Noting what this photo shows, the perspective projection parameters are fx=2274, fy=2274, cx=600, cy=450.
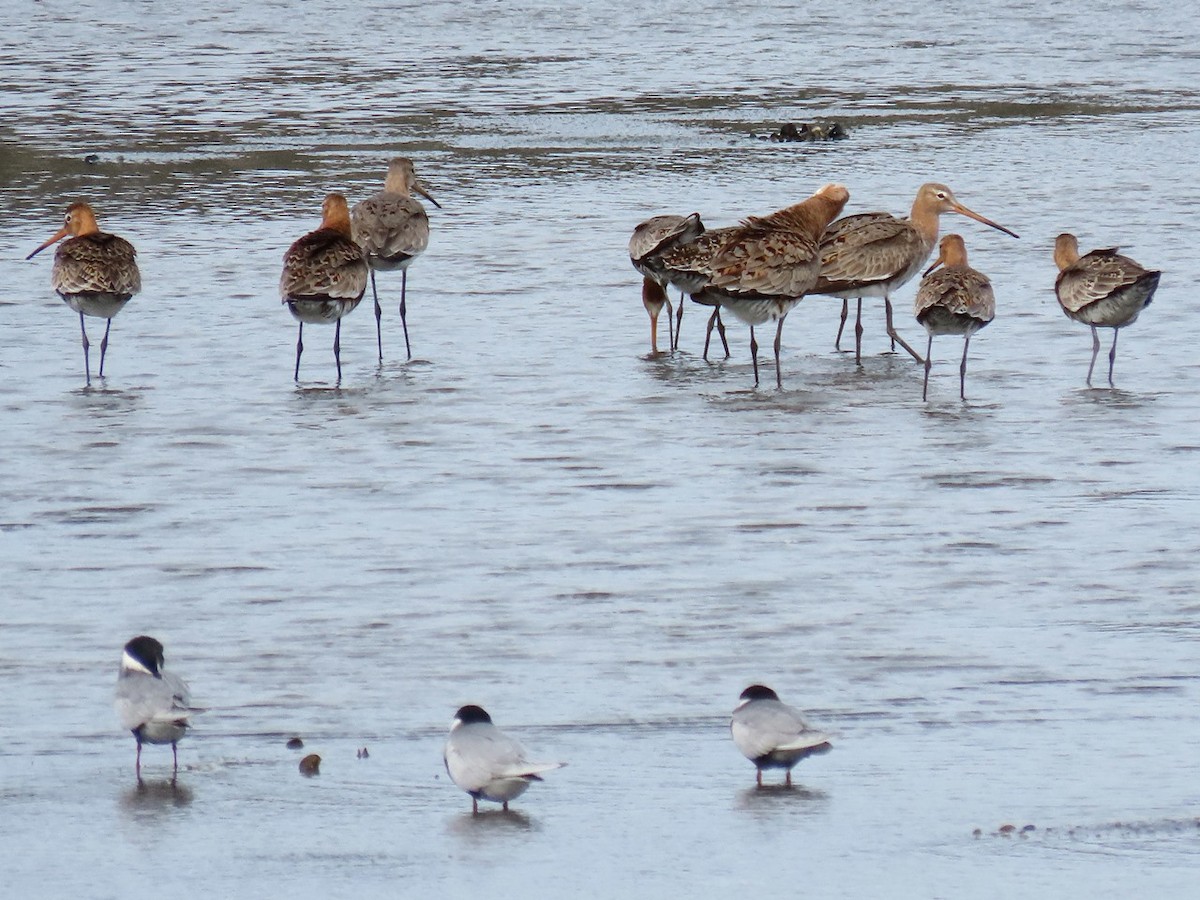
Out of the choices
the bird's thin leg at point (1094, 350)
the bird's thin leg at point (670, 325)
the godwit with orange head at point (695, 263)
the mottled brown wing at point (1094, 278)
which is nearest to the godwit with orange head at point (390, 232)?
the bird's thin leg at point (670, 325)

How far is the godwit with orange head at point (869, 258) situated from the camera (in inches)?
553

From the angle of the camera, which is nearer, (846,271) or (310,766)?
(310,766)

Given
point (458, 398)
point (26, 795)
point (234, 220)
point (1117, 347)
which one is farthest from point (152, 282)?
point (26, 795)

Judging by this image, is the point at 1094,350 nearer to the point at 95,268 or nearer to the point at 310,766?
the point at 95,268

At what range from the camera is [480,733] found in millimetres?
6656

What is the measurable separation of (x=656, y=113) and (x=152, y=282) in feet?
33.9

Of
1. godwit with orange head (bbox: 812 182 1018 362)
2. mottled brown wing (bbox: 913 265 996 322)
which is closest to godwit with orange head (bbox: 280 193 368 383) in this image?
godwit with orange head (bbox: 812 182 1018 362)

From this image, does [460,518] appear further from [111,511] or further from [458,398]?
[458,398]

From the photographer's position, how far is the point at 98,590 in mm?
9164

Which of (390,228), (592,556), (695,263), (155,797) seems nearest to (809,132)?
(390,228)

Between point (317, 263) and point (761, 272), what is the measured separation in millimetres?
2690

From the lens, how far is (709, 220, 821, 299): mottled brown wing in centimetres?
1348

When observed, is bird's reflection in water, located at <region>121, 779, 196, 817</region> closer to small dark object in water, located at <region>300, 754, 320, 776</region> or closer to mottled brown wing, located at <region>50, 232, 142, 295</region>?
small dark object in water, located at <region>300, 754, 320, 776</region>

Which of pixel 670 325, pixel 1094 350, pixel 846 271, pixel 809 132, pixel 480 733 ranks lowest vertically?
pixel 809 132
